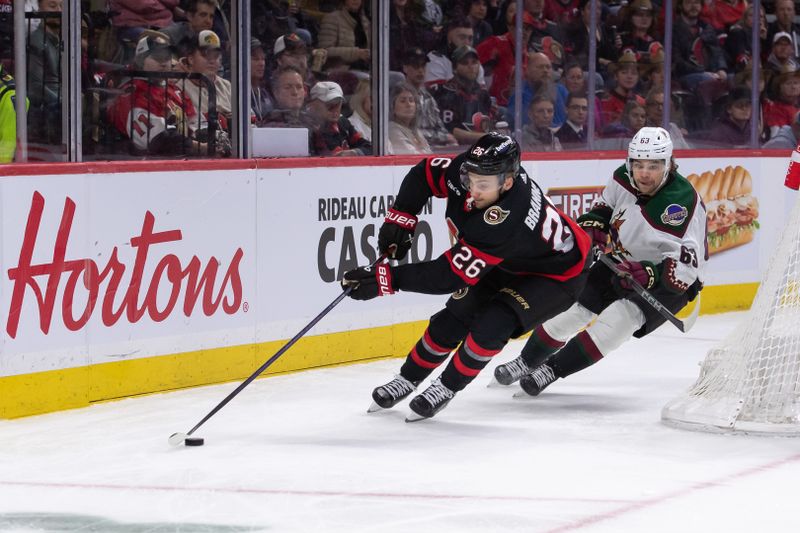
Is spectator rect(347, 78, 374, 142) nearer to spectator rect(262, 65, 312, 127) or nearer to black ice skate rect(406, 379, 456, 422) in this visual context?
spectator rect(262, 65, 312, 127)

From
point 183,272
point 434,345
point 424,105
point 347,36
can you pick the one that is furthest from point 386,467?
point 424,105

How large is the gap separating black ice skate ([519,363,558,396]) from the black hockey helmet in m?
1.06

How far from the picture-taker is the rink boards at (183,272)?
4.64 meters

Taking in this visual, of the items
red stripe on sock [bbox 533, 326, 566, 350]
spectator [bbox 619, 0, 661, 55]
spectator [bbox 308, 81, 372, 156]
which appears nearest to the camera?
red stripe on sock [bbox 533, 326, 566, 350]

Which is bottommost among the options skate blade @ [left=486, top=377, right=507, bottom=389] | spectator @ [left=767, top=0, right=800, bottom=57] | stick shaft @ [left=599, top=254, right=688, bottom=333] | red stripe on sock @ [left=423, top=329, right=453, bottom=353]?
skate blade @ [left=486, top=377, right=507, bottom=389]

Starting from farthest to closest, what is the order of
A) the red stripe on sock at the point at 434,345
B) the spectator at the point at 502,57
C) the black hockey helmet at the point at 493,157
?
1. the spectator at the point at 502,57
2. the red stripe on sock at the point at 434,345
3. the black hockey helmet at the point at 493,157

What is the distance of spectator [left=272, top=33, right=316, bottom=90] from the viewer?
5801 mm

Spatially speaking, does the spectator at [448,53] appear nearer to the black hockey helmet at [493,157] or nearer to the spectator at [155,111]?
the spectator at [155,111]

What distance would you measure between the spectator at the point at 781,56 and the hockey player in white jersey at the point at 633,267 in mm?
3508

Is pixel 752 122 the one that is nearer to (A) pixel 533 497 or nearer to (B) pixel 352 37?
(B) pixel 352 37

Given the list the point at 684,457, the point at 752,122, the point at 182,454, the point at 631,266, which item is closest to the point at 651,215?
the point at 631,266

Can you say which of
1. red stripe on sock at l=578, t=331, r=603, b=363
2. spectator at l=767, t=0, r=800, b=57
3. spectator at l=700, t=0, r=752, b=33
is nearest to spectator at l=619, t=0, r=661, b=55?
spectator at l=700, t=0, r=752, b=33

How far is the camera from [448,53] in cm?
661

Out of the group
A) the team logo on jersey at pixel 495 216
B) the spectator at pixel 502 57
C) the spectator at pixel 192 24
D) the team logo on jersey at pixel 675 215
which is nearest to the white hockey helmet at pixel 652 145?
the team logo on jersey at pixel 675 215
